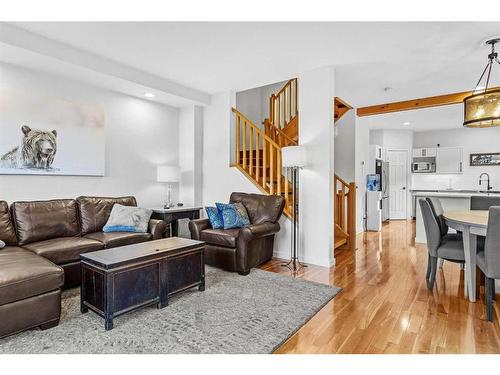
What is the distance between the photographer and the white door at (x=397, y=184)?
8.54 meters

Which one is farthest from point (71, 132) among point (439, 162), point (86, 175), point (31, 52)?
point (439, 162)

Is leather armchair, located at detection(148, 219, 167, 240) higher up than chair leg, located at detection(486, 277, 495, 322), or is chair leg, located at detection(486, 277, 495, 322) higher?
leather armchair, located at detection(148, 219, 167, 240)

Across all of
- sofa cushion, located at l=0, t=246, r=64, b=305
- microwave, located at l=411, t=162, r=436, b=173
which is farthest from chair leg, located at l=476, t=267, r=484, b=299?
microwave, located at l=411, t=162, r=436, b=173

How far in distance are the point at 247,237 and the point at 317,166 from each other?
1.42 meters

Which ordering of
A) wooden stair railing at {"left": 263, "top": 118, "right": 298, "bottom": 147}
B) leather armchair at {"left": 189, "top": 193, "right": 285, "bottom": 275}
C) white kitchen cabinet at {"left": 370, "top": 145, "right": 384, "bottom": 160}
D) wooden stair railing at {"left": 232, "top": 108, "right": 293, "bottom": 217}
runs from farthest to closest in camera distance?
1. white kitchen cabinet at {"left": 370, "top": 145, "right": 384, "bottom": 160}
2. wooden stair railing at {"left": 263, "top": 118, "right": 298, "bottom": 147}
3. wooden stair railing at {"left": 232, "top": 108, "right": 293, "bottom": 217}
4. leather armchair at {"left": 189, "top": 193, "right": 285, "bottom": 275}

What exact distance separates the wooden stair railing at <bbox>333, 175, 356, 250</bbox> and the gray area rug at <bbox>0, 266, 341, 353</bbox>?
1932 millimetres

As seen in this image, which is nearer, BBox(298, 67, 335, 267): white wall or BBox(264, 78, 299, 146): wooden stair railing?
BBox(298, 67, 335, 267): white wall

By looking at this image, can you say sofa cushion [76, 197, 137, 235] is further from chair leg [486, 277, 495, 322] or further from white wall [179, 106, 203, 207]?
chair leg [486, 277, 495, 322]

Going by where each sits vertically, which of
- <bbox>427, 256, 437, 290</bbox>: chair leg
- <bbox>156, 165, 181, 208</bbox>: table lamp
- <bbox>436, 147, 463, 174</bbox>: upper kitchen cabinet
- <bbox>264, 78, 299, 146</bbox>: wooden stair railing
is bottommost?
<bbox>427, 256, 437, 290</bbox>: chair leg

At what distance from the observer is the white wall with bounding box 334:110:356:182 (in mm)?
6043

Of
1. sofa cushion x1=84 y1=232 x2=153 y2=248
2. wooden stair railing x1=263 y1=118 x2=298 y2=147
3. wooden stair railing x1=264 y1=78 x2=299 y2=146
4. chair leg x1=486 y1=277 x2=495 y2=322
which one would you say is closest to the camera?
chair leg x1=486 y1=277 x2=495 y2=322

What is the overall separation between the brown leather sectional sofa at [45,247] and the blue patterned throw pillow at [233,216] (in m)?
0.82

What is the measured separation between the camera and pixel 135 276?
2.45 meters

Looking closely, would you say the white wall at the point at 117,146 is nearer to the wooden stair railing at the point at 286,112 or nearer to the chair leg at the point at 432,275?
the wooden stair railing at the point at 286,112
